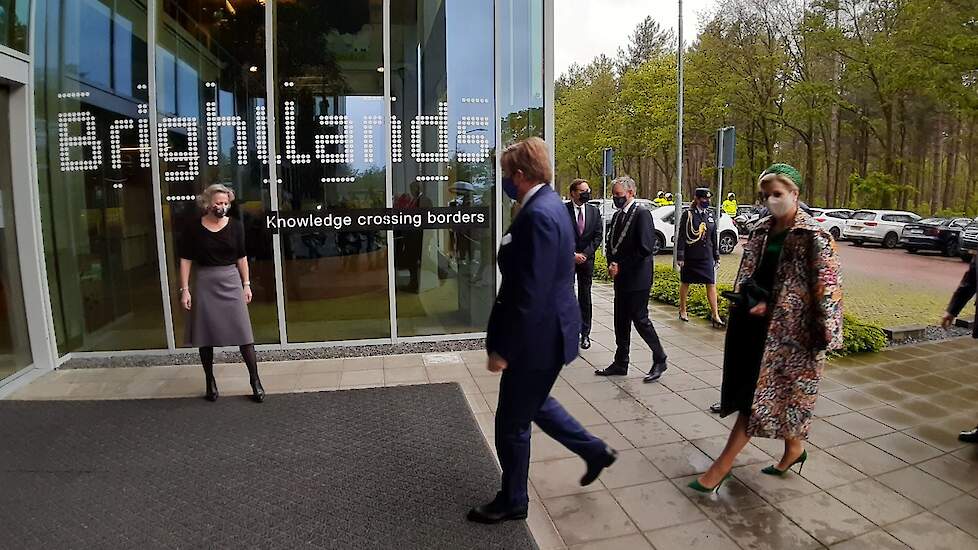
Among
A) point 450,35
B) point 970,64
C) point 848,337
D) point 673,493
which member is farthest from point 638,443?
point 970,64

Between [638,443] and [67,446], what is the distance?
160 inches

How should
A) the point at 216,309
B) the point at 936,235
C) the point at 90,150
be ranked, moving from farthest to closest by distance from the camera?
the point at 936,235 → the point at 90,150 → the point at 216,309

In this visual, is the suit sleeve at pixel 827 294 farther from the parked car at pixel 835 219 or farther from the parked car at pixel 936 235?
the parked car at pixel 835 219

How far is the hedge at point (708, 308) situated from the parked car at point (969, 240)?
999 centimetres

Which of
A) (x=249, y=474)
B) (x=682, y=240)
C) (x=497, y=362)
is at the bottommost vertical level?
(x=249, y=474)

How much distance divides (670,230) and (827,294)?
1512 cm

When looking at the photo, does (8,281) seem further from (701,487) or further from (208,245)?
(701,487)

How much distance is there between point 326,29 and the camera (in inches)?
268

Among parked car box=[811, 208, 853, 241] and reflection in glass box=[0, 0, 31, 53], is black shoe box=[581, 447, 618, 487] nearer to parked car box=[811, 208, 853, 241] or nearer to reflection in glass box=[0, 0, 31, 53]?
reflection in glass box=[0, 0, 31, 53]

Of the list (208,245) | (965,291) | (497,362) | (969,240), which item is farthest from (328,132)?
(969,240)

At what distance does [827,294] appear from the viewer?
3281mm

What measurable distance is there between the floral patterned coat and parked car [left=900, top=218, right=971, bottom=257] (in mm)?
18991

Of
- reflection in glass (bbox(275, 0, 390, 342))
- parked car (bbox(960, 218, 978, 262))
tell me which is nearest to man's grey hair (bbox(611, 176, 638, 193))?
reflection in glass (bbox(275, 0, 390, 342))

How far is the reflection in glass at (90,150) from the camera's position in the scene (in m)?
6.36
